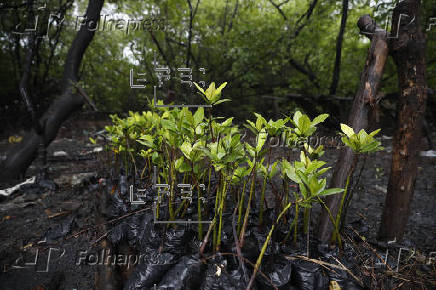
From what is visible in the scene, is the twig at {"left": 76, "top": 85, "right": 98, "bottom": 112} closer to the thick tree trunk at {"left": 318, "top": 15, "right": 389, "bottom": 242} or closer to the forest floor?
the forest floor

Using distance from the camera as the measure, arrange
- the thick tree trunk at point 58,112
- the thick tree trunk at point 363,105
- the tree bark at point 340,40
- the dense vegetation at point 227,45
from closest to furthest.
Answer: the thick tree trunk at point 363,105, the thick tree trunk at point 58,112, the dense vegetation at point 227,45, the tree bark at point 340,40

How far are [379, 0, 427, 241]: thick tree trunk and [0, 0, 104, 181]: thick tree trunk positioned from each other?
15.7ft

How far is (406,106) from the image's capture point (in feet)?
5.71

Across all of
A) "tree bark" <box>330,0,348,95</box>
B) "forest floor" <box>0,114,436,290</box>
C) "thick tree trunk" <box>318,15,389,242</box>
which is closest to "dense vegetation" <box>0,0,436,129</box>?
"tree bark" <box>330,0,348,95</box>

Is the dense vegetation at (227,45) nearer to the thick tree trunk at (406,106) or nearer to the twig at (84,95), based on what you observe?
the twig at (84,95)

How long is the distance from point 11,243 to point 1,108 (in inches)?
349

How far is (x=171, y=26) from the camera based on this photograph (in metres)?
5.17

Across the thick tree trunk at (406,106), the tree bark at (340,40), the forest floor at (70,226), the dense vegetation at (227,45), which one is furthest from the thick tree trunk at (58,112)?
the tree bark at (340,40)

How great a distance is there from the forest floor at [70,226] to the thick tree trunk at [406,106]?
27 cm

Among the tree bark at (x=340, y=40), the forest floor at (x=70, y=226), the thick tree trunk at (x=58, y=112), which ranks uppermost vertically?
the tree bark at (x=340, y=40)

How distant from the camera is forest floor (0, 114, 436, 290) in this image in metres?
1.90

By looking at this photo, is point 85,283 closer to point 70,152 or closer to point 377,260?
point 377,260

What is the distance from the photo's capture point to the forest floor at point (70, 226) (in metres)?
1.90

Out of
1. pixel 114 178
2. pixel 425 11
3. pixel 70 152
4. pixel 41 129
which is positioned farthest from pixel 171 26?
pixel 425 11
